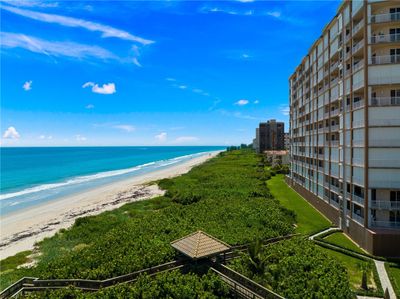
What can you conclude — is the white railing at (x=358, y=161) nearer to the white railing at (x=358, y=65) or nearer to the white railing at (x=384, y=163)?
the white railing at (x=384, y=163)

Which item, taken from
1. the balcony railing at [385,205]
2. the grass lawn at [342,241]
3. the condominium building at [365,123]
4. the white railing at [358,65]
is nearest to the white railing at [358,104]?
the condominium building at [365,123]

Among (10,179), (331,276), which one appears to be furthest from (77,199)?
(331,276)

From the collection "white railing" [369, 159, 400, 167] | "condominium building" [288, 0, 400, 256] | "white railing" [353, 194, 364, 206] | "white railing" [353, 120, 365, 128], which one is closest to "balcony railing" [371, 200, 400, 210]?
"condominium building" [288, 0, 400, 256]

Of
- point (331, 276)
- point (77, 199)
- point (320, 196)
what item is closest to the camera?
point (331, 276)

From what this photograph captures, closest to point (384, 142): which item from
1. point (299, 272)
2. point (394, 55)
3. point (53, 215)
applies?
point (394, 55)

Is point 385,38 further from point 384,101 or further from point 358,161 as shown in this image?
point 358,161

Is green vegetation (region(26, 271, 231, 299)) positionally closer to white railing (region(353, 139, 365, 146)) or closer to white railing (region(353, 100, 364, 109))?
white railing (region(353, 139, 365, 146))

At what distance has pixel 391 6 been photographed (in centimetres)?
3009

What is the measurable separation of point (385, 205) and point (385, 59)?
46.1ft

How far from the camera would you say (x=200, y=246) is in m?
22.0

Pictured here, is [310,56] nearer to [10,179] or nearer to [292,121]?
[292,121]

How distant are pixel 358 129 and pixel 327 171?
12.3 meters

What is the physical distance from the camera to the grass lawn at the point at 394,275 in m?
22.4

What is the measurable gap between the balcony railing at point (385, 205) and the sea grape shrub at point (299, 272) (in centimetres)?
847
